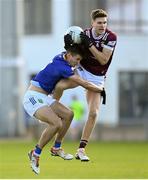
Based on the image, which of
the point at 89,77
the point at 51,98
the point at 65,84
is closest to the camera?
the point at 65,84

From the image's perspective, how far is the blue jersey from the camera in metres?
15.5

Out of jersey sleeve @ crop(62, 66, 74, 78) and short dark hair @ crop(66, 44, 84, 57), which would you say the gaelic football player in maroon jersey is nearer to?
short dark hair @ crop(66, 44, 84, 57)

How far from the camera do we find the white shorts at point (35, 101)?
15.8 m

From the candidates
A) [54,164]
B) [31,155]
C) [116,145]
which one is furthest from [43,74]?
[116,145]

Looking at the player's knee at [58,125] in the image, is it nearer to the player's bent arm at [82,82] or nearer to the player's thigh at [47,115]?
the player's thigh at [47,115]

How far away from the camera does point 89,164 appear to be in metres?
22.8

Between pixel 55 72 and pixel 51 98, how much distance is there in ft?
1.91

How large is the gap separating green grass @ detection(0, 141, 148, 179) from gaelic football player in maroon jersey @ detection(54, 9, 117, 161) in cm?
263

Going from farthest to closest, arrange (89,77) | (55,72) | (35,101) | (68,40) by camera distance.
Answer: (89,77), (35,101), (55,72), (68,40)

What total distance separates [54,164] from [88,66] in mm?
6867

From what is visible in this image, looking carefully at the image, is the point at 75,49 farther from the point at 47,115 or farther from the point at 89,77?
the point at 47,115

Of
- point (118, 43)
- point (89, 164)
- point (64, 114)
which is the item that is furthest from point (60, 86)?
point (118, 43)

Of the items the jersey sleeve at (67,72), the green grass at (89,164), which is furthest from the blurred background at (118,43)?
the jersey sleeve at (67,72)

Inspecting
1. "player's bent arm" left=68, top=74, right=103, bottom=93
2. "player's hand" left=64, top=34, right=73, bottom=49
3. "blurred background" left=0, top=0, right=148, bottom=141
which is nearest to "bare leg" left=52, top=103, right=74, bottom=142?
"player's bent arm" left=68, top=74, right=103, bottom=93
